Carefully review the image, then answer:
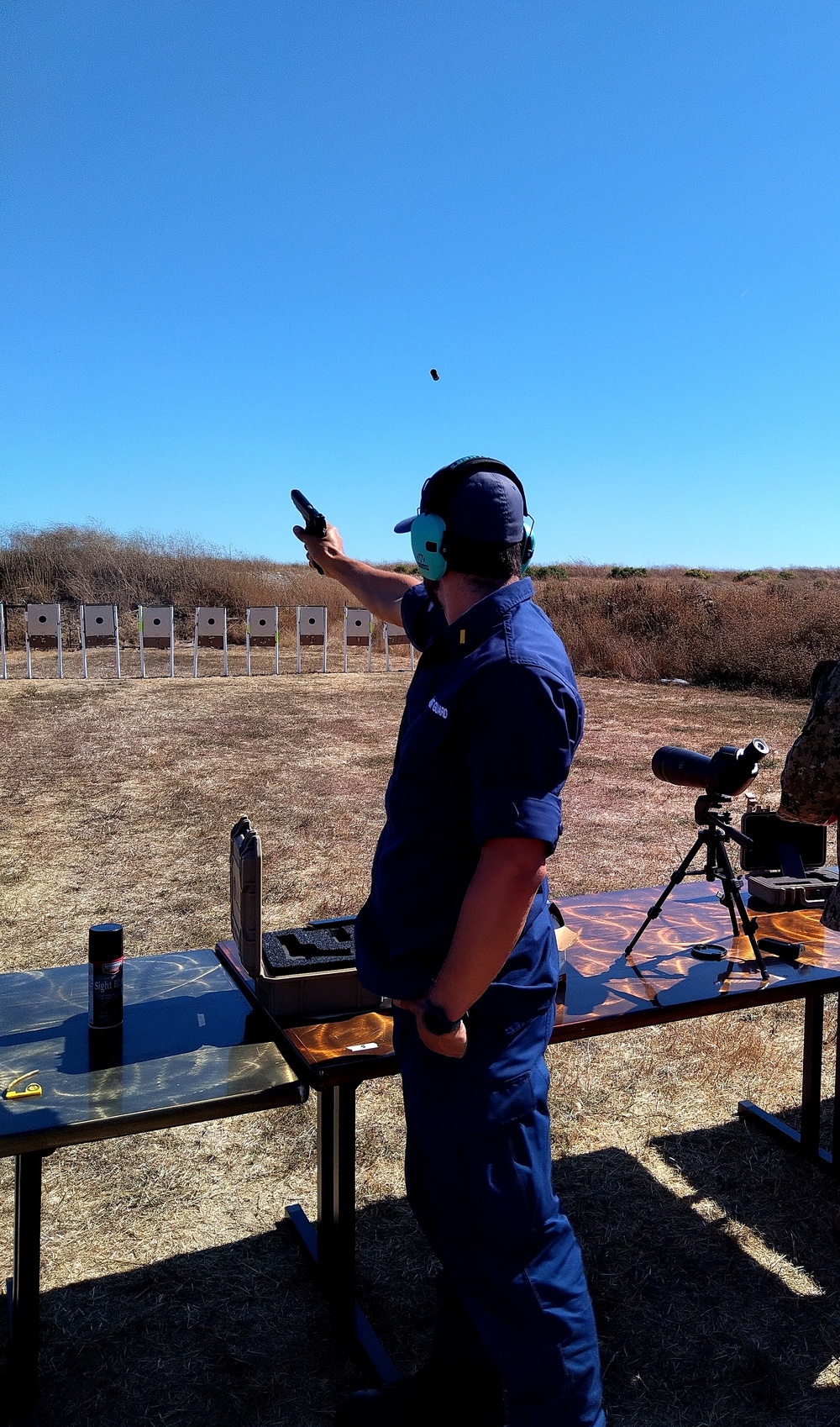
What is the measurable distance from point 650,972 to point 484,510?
1.33m

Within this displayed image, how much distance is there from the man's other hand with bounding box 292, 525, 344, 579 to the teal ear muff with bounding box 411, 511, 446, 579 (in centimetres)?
98

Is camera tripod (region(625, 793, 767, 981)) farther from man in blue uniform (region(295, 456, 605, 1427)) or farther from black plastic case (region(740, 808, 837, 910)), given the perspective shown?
man in blue uniform (region(295, 456, 605, 1427))

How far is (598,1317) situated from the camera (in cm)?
216

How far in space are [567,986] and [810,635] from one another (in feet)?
45.6

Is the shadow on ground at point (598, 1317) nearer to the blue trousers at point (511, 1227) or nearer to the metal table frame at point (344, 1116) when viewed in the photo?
the metal table frame at point (344, 1116)

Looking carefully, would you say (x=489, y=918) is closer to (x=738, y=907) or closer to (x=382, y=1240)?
(x=738, y=907)

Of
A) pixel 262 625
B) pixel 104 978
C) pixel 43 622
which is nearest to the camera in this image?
pixel 104 978

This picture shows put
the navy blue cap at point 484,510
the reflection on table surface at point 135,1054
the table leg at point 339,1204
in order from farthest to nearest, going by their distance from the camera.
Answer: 1. the table leg at point 339,1204
2. the reflection on table surface at point 135,1054
3. the navy blue cap at point 484,510

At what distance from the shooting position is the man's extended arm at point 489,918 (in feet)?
4.27

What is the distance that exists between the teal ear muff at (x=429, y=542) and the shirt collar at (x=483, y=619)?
9 centimetres

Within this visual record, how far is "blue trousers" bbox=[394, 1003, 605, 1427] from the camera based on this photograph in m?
1.37

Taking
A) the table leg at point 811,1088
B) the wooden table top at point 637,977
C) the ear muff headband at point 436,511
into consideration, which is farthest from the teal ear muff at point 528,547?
the table leg at point 811,1088

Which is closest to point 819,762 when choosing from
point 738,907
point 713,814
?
point 713,814

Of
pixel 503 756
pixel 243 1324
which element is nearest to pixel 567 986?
pixel 243 1324
